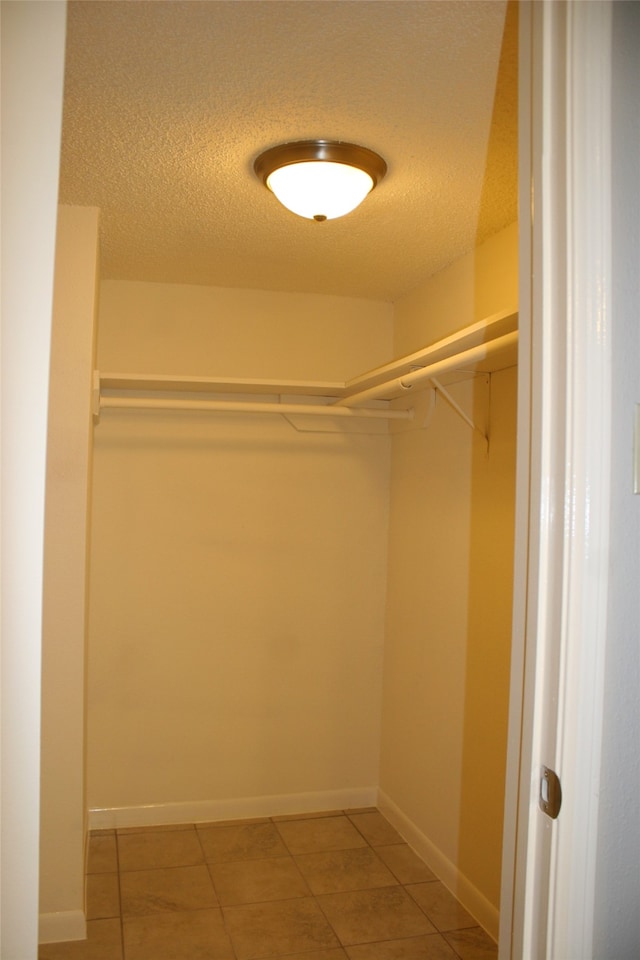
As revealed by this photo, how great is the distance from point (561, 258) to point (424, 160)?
1.27 metres

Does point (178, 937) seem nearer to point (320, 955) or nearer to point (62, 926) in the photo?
point (62, 926)

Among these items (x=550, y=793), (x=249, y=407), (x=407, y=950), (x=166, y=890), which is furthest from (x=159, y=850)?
(x=550, y=793)

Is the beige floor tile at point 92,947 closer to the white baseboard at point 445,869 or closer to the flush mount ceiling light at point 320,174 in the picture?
the white baseboard at point 445,869

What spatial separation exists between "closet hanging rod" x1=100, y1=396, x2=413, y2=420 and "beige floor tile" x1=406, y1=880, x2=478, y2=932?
193 cm

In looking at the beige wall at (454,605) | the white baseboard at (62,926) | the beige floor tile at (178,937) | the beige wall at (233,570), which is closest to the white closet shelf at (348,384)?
the beige wall at (233,570)

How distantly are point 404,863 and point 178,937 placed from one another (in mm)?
1022

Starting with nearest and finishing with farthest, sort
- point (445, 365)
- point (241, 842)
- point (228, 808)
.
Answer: point (445, 365) < point (241, 842) < point (228, 808)

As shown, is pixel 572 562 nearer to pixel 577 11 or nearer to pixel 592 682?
pixel 592 682

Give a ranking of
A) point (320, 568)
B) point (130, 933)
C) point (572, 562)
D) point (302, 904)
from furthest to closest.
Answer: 1. point (320, 568)
2. point (302, 904)
3. point (130, 933)
4. point (572, 562)

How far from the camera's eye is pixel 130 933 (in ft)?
8.67

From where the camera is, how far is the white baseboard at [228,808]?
11.4ft

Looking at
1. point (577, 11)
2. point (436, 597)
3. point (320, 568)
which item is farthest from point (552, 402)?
point (320, 568)

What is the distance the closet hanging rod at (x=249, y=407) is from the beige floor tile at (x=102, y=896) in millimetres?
1858

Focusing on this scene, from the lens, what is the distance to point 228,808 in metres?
3.61
